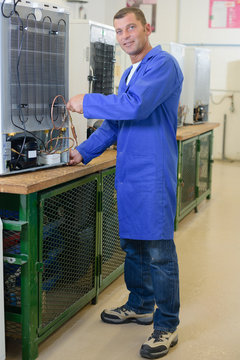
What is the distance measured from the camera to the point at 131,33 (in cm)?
215

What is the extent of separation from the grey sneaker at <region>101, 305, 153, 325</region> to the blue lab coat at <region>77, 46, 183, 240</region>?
1.70 feet

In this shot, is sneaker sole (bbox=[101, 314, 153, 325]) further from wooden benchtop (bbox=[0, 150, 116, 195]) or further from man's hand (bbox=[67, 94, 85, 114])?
man's hand (bbox=[67, 94, 85, 114])

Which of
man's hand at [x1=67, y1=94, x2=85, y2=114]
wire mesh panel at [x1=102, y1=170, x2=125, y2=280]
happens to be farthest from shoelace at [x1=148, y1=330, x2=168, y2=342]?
man's hand at [x1=67, y1=94, x2=85, y2=114]

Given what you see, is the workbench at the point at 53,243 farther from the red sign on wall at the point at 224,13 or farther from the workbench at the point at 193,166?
the red sign on wall at the point at 224,13

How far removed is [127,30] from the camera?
2.15m

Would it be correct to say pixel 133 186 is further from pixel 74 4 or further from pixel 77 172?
pixel 74 4

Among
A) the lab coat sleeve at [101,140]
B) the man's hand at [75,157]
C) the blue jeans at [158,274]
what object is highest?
the lab coat sleeve at [101,140]

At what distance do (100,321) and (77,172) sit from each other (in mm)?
834

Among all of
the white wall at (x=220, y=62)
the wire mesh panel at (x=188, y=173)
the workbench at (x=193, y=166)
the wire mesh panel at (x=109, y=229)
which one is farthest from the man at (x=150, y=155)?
the white wall at (x=220, y=62)

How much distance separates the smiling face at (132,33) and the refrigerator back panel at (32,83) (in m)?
0.27

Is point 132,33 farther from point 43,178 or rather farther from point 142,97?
point 43,178

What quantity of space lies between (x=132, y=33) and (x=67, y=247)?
106 centimetres

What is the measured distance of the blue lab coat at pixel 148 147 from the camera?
2.05 metres

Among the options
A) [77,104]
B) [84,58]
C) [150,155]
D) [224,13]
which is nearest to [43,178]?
[77,104]
